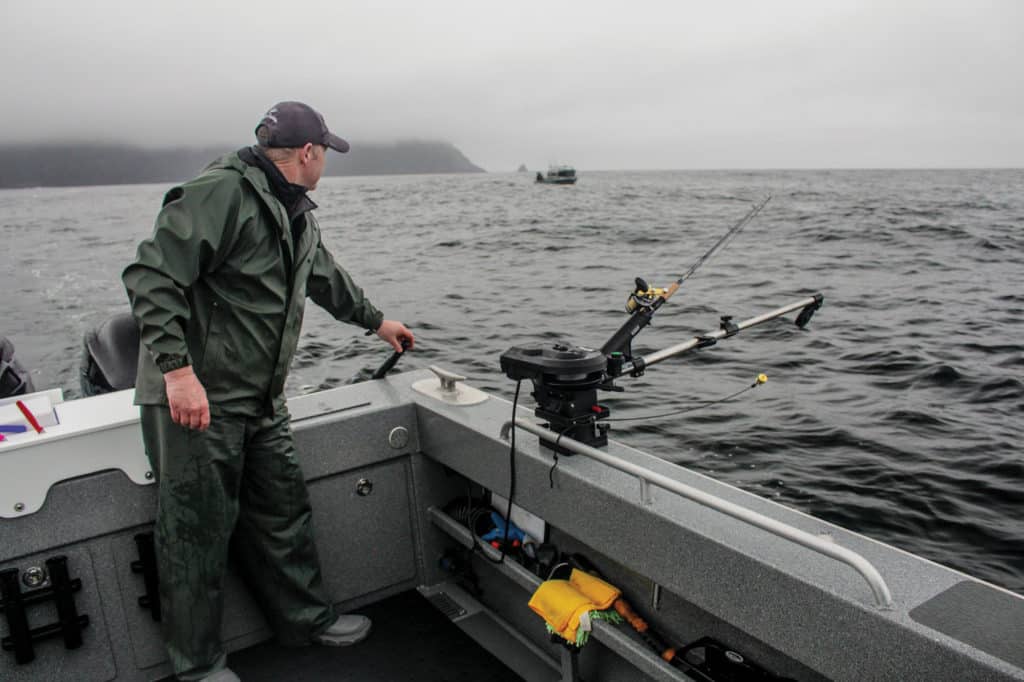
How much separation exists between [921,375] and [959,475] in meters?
2.52

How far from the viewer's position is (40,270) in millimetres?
16562

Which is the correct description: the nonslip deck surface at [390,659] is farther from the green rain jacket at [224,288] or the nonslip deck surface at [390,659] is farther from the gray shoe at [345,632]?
the green rain jacket at [224,288]

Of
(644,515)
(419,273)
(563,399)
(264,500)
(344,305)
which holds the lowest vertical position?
(419,273)

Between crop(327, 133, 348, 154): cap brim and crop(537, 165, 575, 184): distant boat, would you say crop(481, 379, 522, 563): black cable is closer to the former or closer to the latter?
crop(327, 133, 348, 154): cap brim

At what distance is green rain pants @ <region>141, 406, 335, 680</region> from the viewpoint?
2.28m

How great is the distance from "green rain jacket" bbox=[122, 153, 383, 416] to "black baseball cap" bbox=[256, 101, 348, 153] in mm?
111

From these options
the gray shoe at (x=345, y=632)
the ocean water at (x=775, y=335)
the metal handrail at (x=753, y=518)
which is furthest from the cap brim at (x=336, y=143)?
the ocean water at (x=775, y=335)

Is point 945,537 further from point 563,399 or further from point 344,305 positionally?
point 344,305

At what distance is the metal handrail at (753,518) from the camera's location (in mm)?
1502

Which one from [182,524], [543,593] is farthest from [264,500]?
[543,593]

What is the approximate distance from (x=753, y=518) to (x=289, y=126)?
167 cm

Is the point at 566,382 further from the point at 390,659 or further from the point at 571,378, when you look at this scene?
the point at 390,659

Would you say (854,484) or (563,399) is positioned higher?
(563,399)

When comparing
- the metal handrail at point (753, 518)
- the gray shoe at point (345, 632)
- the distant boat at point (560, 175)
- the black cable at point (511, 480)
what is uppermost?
the metal handrail at point (753, 518)
